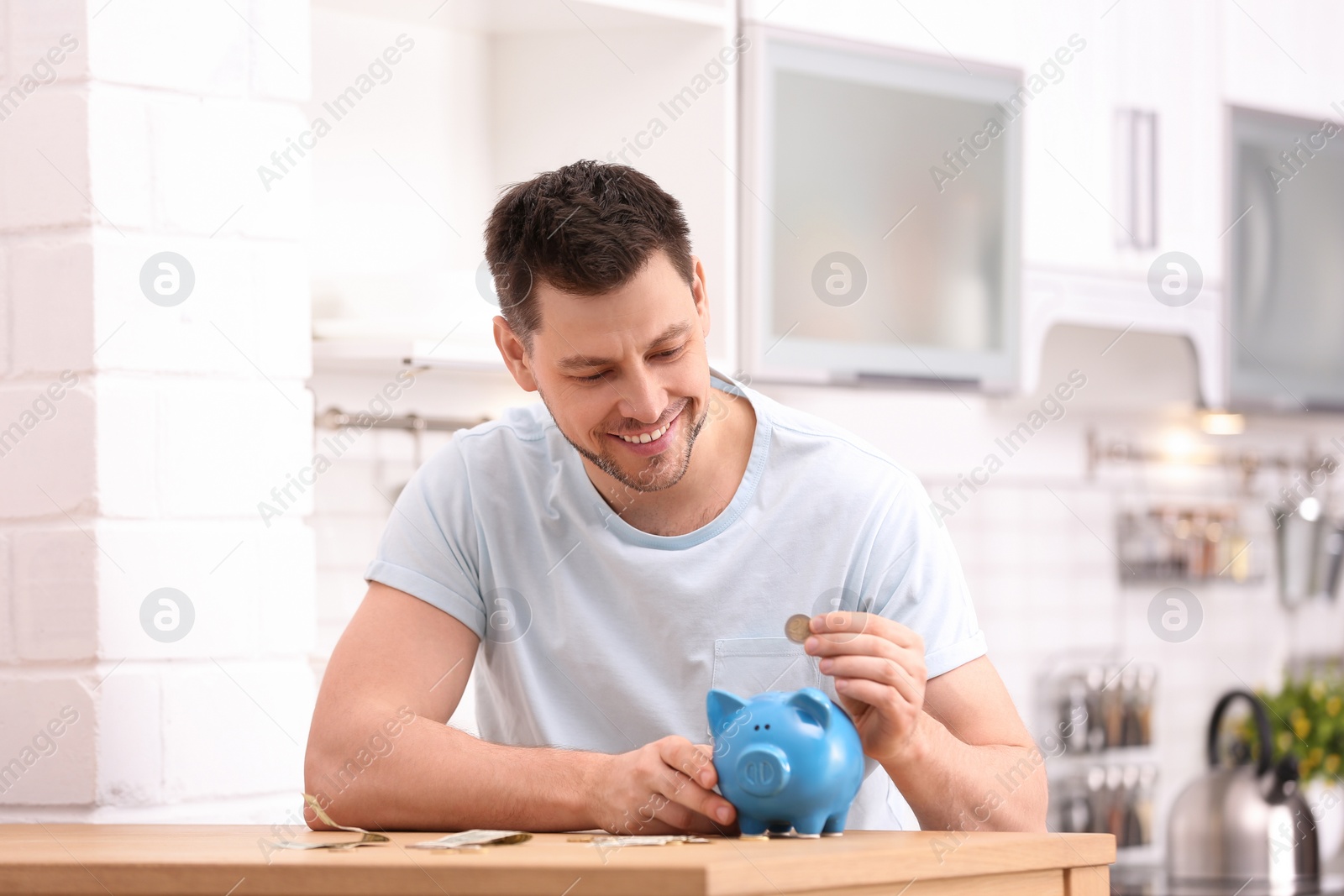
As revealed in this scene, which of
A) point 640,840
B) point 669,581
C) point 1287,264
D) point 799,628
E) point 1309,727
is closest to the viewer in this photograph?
point 640,840

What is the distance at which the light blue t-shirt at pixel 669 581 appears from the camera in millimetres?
1366

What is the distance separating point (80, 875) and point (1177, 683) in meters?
2.63

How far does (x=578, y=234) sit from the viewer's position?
1279mm

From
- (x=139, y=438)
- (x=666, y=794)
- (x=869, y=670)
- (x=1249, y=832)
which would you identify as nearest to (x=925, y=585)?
(x=869, y=670)

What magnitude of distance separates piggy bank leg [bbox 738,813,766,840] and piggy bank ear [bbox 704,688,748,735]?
7 cm

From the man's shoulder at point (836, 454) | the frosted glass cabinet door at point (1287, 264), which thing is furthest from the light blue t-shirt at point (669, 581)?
the frosted glass cabinet door at point (1287, 264)

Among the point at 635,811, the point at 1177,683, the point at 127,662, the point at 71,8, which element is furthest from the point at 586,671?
the point at 1177,683

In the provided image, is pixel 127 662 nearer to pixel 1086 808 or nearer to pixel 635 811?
pixel 635 811

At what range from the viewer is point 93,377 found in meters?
1.46

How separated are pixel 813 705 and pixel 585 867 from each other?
249 mm

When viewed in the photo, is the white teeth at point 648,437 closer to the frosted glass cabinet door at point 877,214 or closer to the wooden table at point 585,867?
the wooden table at point 585,867

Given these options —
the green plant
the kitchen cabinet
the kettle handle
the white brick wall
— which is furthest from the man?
the green plant

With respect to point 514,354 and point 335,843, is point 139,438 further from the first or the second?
point 335,843

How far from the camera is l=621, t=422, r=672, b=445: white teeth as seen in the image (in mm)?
1313
